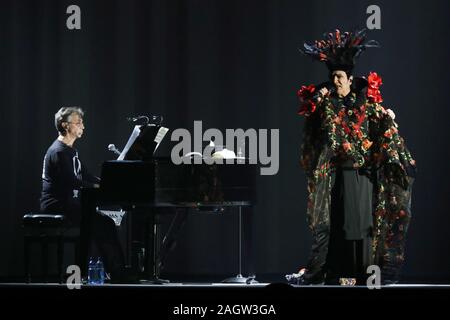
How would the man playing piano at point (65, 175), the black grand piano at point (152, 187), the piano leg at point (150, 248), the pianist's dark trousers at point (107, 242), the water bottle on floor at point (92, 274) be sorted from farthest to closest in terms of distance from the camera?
1. the man playing piano at point (65, 175)
2. the pianist's dark trousers at point (107, 242)
3. the water bottle on floor at point (92, 274)
4. the piano leg at point (150, 248)
5. the black grand piano at point (152, 187)

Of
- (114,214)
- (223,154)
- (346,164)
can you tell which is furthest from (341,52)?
(114,214)

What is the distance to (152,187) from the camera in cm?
666

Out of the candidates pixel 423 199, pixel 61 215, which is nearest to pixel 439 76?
pixel 423 199

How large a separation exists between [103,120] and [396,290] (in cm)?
367

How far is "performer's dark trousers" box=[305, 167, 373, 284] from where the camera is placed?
21.4 ft

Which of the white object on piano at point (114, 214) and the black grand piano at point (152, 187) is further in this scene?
the white object on piano at point (114, 214)

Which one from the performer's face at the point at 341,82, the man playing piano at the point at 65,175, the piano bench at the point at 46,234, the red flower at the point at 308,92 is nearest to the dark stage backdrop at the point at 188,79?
the man playing piano at the point at 65,175

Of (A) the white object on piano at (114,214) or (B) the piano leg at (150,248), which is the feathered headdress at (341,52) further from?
(A) the white object on piano at (114,214)

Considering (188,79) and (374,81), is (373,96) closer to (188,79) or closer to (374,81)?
(374,81)

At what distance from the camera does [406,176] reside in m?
6.62

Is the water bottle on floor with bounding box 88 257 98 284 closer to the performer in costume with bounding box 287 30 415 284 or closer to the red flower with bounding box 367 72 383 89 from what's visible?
the performer in costume with bounding box 287 30 415 284

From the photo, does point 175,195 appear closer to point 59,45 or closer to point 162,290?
point 162,290

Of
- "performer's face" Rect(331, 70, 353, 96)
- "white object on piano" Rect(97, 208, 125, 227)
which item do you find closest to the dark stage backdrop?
"white object on piano" Rect(97, 208, 125, 227)

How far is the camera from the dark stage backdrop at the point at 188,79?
8.67 m
